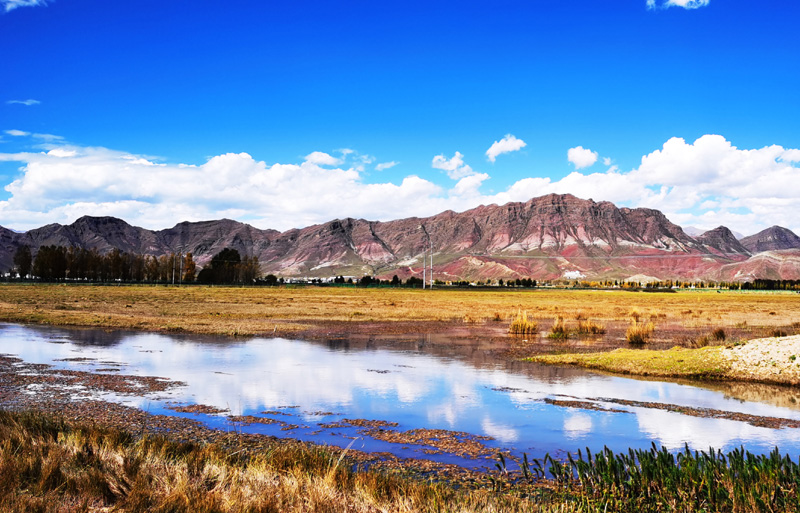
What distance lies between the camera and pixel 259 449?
1006cm

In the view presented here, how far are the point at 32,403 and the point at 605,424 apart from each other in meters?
12.7

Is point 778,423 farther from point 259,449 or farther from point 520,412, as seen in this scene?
point 259,449

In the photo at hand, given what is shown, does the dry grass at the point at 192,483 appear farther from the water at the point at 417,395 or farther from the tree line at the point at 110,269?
the tree line at the point at 110,269

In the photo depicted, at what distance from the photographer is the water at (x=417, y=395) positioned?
39.3 ft

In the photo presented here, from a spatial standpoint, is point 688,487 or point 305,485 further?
point 688,487

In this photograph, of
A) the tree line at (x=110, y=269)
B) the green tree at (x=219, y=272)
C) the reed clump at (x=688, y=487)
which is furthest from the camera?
the green tree at (x=219, y=272)

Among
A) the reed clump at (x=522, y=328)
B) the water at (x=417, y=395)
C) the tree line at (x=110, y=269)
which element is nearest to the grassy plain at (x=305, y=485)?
the water at (x=417, y=395)

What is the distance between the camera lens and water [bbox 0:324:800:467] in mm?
11977

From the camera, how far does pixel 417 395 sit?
16359mm

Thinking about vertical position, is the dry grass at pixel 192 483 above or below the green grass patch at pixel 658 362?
above

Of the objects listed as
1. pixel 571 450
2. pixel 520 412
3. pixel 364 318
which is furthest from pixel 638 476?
pixel 364 318

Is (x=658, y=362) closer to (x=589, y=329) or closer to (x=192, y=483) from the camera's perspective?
(x=589, y=329)

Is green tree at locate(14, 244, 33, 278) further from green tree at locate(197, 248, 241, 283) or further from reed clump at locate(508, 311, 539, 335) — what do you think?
reed clump at locate(508, 311, 539, 335)

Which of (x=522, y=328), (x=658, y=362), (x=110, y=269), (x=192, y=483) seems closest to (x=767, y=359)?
(x=658, y=362)
